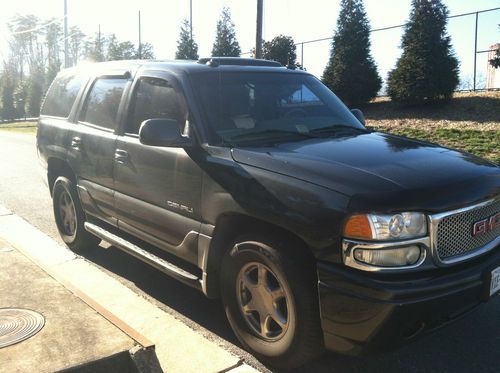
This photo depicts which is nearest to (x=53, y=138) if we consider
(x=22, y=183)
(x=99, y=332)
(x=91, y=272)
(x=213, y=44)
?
(x=91, y=272)

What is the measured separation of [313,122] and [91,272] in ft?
8.30

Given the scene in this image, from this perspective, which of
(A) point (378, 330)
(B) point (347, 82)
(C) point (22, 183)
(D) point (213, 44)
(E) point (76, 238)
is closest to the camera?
(A) point (378, 330)

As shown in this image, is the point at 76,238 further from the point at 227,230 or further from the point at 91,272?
the point at 227,230

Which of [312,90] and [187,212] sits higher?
[312,90]

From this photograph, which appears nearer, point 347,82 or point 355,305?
point 355,305

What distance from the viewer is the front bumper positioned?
101 inches

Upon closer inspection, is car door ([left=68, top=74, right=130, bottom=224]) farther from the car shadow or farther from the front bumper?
the front bumper

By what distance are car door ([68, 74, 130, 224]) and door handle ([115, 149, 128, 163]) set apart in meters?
0.08

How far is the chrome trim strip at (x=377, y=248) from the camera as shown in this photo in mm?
2643

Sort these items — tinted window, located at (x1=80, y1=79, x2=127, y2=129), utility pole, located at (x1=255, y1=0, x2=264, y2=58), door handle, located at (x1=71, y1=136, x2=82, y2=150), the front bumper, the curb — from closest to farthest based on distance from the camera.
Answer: the front bumper, the curb, tinted window, located at (x1=80, y1=79, x2=127, y2=129), door handle, located at (x1=71, y1=136, x2=82, y2=150), utility pole, located at (x1=255, y1=0, x2=264, y2=58)

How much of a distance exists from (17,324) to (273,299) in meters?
1.70

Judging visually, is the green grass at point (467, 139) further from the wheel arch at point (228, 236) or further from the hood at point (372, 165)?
the wheel arch at point (228, 236)

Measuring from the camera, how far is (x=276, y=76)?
4.38 metres

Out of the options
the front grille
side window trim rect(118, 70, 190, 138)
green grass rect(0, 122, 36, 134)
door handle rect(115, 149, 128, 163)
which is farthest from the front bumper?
green grass rect(0, 122, 36, 134)
